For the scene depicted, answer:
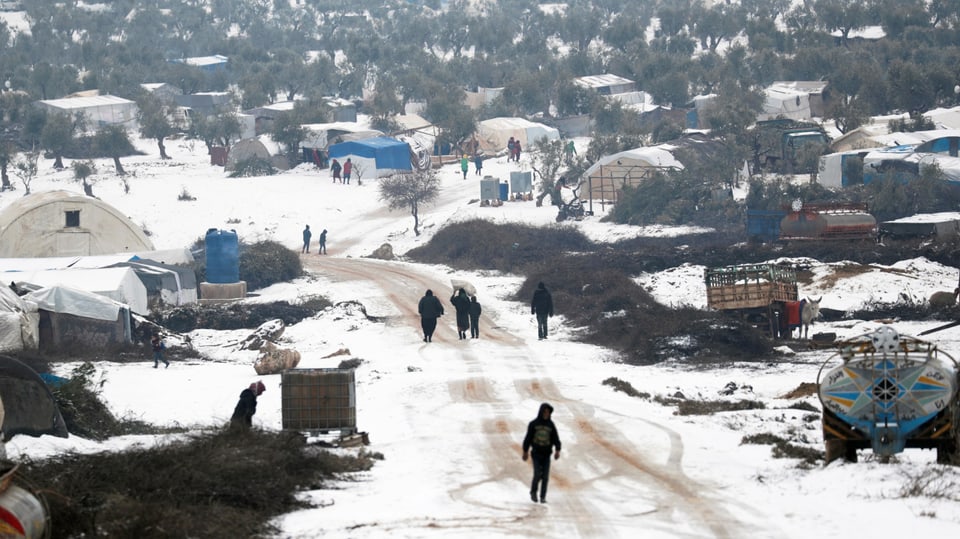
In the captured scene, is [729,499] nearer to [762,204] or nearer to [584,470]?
[584,470]

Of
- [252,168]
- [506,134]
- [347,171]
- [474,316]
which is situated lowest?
[474,316]

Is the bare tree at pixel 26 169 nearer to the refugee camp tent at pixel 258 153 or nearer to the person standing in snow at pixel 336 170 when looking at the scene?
the refugee camp tent at pixel 258 153

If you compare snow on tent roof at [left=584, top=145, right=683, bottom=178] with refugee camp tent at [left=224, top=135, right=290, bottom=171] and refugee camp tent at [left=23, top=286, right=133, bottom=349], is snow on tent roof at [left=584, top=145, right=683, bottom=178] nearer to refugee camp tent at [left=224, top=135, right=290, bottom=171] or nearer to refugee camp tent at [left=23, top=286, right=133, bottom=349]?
refugee camp tent at [left=224, top=135, right=290, bottom=171]

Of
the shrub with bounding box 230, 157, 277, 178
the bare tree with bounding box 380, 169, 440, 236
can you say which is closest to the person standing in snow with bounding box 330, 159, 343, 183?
the shrub with bounding box 230, 157, 277, 178

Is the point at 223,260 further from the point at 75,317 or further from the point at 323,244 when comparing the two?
the point at 323,244

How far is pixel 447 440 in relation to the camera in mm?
17875

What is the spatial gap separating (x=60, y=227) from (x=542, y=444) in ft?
111

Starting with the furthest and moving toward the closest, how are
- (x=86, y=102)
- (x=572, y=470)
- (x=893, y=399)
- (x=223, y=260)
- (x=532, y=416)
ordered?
(x=86, y=102)
(x=223, y=260)
(x=532, y=416)
(x=572, y=470)
(x=893, y=399)

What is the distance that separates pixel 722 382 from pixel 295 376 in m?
9.41

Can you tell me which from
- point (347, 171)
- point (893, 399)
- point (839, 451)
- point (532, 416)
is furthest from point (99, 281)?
point (347, 171)

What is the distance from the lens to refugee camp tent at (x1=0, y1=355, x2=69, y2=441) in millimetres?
17250

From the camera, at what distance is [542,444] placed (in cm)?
1346

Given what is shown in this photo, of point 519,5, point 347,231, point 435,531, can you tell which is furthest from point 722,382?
point 519,5

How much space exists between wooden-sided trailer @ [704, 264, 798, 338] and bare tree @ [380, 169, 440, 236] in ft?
77.7
